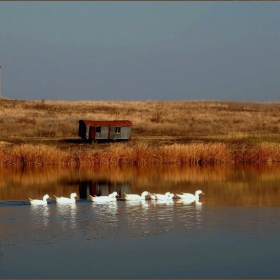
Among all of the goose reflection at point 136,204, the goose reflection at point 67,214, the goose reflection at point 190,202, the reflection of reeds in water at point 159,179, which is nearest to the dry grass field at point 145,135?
the reflection of reeds in water at point 159,179

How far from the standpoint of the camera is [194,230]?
27.1 metres

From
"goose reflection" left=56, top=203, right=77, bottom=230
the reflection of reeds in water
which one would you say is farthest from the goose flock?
the reflection of reeds in water

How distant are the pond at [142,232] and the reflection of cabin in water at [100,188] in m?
0.05

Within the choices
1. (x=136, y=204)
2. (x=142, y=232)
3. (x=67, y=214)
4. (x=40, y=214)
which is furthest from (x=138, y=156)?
(x=142, y=232)

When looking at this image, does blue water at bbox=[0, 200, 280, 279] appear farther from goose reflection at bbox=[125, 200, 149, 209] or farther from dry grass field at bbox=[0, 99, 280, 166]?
dry grass field at bbox=[0, 99, 280, 166]

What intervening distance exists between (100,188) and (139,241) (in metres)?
15.7

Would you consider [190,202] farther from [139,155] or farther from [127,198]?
[139,155]

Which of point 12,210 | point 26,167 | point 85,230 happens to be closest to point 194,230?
point 85,230

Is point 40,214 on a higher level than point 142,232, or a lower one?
higher

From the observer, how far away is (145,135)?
74312mm

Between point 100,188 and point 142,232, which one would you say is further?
point 100,188

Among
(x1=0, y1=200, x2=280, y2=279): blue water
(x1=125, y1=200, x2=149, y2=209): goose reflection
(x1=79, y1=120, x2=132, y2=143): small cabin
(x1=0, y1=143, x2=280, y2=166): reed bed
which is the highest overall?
(x1=79, y1=120, x2=132, y2=143): small cabin

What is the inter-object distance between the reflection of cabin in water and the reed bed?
9.77m

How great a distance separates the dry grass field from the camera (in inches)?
2099
